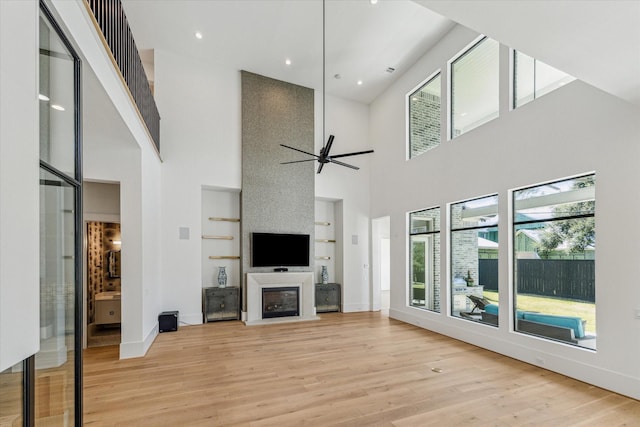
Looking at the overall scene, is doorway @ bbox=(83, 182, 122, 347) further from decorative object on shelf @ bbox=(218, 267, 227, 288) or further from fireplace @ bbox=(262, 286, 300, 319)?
fireplace @ bbox=(262, 286, 300, 319)

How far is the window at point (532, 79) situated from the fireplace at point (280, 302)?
5.88 meters

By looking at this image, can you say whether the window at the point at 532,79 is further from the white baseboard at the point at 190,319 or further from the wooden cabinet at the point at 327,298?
the white baseboard at the point at 190,319

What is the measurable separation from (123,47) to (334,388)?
486 cm

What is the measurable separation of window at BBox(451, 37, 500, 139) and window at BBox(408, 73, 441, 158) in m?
0.46

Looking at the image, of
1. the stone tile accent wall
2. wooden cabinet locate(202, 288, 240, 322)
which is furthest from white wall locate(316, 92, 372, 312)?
wooden cabinet locate(202, 288, 240, 322)

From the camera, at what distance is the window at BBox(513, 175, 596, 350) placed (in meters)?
4.05

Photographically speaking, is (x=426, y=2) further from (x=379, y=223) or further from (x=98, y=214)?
(x=379, y=223)

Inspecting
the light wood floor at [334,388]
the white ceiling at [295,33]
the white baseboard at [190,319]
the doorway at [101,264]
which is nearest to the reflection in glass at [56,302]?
the light wood floor at [334,388]

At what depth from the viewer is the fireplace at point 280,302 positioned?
7.43 m

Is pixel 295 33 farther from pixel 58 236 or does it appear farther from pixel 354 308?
pixel 354 308

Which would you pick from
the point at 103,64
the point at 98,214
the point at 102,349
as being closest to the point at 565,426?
the point at 103,64

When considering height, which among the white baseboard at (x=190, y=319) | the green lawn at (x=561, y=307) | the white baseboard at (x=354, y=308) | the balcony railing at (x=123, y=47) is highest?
the balcony railing at (x=123, y=47)

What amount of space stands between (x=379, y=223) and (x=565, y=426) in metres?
6.20

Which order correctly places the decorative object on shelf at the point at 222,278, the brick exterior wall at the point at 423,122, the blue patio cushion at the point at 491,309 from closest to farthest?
the blue patio cushion at the point at 491,309 → the brick exterior wall at the point at 423,122 → the decorative object on shelf at the point at 222,278
